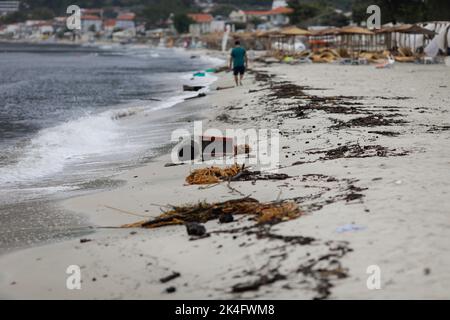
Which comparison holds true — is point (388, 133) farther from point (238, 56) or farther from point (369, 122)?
point (238, 56)

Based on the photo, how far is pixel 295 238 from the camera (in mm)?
5410

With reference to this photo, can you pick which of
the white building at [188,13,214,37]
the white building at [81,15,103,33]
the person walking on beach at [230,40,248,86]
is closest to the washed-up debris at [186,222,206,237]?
the person walking on beach at [230,40,248,86]

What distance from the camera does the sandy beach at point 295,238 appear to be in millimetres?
4629

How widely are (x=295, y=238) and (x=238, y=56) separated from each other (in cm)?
1715

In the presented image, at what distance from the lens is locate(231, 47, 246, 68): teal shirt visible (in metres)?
21.8

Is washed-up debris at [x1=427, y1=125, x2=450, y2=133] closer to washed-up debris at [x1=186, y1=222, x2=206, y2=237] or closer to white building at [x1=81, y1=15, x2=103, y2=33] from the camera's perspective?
washed-up debris at [x1=186, y1=222, x2=206, y2=237]

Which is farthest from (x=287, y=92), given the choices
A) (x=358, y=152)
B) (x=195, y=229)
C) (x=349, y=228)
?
(x=349, y=228)

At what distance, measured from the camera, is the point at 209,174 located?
8742mm

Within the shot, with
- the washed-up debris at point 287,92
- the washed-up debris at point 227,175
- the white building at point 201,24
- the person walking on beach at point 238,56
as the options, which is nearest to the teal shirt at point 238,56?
the person walking on beach at point 238,56

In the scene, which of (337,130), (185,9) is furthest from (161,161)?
(185,9)

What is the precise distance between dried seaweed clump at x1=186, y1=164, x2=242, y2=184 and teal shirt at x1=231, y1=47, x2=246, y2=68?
43.9 feet
